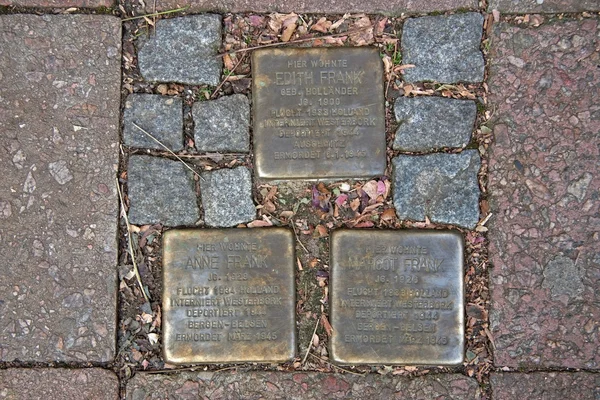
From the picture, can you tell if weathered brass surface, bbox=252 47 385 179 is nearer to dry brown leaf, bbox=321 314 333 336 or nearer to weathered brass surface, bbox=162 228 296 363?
weathered brass surface, bbox=162 228 296 363

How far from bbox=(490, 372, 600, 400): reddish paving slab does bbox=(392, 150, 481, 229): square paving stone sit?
2.51 feet

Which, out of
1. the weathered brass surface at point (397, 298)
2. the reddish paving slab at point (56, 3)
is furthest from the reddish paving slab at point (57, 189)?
the weathered brass surface at point (397, 298)

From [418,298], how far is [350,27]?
1.33m

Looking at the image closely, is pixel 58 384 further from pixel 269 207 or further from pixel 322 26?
pixel 322 26

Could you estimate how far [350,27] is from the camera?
8.59 ft

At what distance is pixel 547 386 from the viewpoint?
2574 mm

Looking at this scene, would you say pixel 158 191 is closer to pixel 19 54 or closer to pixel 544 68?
pixel 19 54

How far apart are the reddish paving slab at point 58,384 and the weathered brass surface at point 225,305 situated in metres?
0.35

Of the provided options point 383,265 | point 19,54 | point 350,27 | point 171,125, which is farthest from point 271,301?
point 19,54

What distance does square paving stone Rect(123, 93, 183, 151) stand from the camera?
2.59 m

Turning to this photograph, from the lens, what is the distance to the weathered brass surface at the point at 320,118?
254cm

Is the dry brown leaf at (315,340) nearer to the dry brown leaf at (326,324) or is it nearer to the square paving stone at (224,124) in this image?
the dry brown leaf at (326,324)

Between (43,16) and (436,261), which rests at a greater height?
(43,16)

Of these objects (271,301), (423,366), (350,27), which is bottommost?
(423,366)
